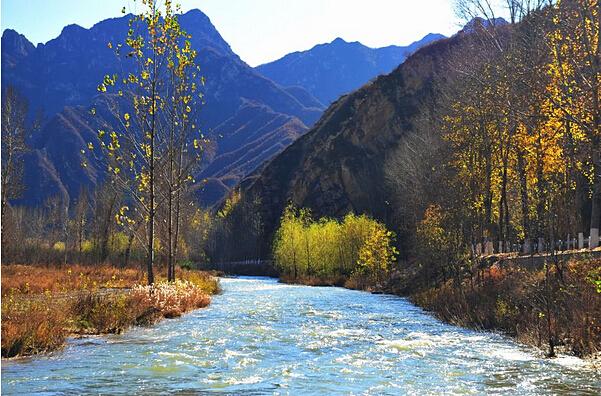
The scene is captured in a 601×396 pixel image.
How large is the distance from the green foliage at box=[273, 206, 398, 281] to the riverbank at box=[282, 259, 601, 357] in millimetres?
23972

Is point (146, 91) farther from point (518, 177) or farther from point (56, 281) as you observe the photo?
point (518, 177)

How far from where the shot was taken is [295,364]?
12.6m

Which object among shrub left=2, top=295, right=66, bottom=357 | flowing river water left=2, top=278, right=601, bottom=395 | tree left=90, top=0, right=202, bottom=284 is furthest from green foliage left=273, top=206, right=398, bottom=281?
shrub left=2, top=295, right=66, bottom=357

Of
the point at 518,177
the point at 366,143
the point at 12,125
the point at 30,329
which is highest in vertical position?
the point at 366,143

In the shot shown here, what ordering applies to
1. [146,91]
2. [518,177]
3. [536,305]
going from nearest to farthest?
1. [536,305]
2. [146,91]
3. [518,177]

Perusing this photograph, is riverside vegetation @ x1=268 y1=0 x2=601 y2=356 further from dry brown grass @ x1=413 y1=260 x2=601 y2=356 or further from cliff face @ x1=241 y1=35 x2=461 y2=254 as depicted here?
cliff face @ x1=241 y1=35 x2=461 y2=254

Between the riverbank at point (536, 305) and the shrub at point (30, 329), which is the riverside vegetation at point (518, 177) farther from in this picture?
the shrub at point (30, 329)

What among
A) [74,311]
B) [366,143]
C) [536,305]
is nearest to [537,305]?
[536,305]

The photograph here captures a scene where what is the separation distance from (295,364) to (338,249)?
187ft

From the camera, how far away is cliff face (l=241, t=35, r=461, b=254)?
111 metres

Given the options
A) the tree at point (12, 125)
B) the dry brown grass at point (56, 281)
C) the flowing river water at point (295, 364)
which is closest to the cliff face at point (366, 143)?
→ the dry brown grass at point (56, 281)

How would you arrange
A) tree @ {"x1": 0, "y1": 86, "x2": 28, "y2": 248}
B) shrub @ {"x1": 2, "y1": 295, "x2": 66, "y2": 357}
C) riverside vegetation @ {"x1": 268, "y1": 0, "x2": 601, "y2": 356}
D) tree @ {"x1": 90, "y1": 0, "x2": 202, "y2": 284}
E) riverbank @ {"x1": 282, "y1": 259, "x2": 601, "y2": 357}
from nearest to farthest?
1. shrub @ {"x1": 2, "y1": 295, "x2": 66, "y2": 357}
2. riverbank @ {"x1": 282, "y1": 259, "x2": 601, "y2": 357}
3. riverside vegetation @ {"x1": 268, "y1": 0, "x2": 601, "y2": 356}
4. tree @ {"x1": 90, "y1": 0, "x2": 202, "y2": 284}
5. tree @ {"x1": 0, "y1": 86, "x2": 28, "y2": 248}

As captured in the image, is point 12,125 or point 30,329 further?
point 12,125

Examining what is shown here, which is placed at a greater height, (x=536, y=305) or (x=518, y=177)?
(x=518, y=177)
